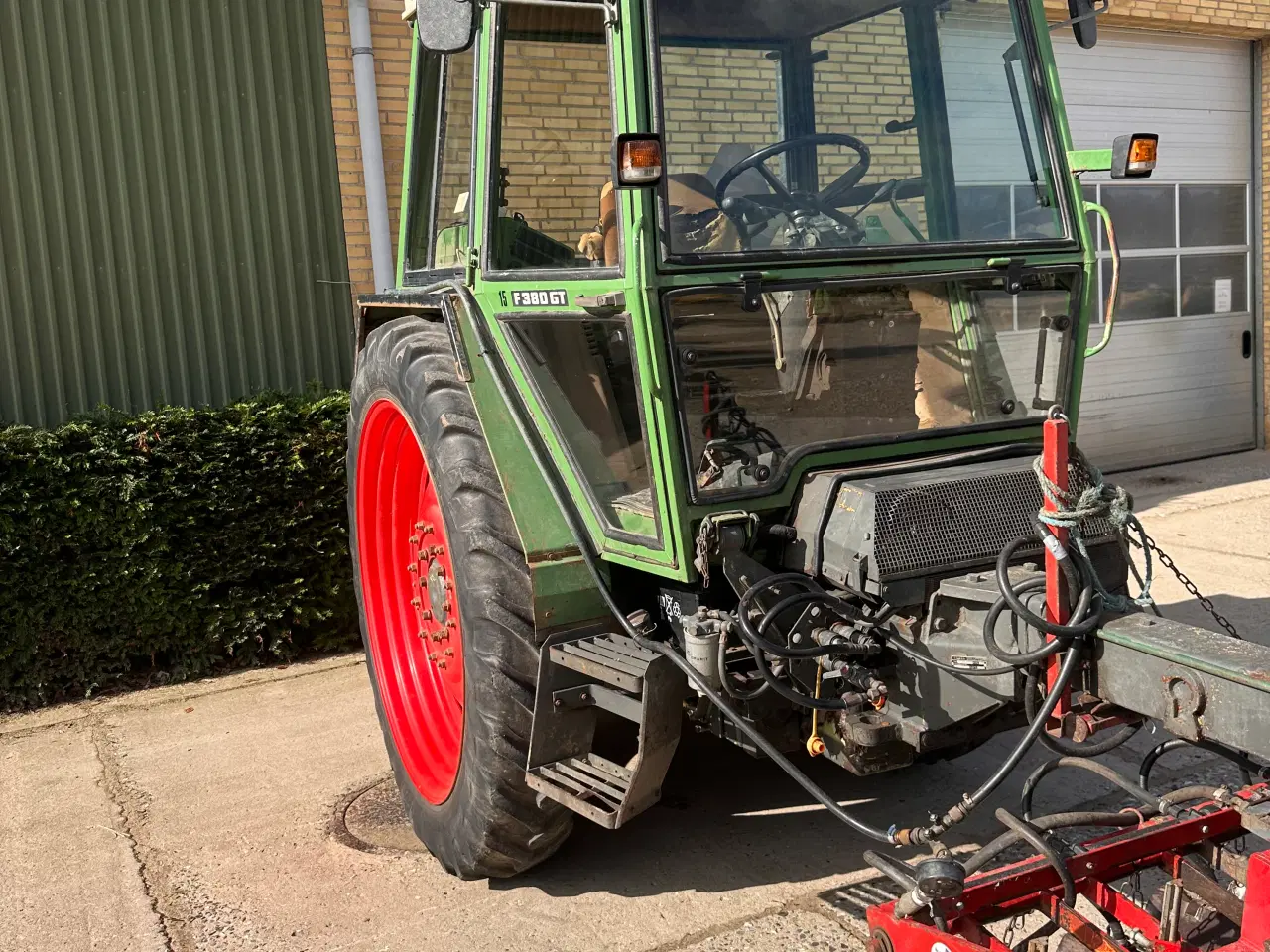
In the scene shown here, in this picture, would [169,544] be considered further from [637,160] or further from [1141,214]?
[1141,214]

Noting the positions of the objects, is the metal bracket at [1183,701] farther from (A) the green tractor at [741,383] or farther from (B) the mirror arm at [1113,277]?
(B) the mirror arm at [1113,277]

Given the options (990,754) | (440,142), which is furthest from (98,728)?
(990,754)

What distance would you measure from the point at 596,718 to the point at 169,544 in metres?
2.77

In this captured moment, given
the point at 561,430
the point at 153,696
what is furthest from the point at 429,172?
the point at 153,696

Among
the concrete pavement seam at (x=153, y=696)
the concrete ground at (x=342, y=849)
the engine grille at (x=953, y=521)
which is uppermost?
the engine grille at (x=953, y=521)

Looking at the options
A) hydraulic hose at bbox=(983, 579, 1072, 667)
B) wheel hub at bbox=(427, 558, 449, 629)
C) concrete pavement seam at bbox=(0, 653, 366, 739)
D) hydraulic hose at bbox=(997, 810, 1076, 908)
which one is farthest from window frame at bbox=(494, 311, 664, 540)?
concrete pavement seam at bbox=(0, 653, 366, 739)

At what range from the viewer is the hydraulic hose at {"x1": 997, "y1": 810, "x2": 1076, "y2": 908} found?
7.29 ft

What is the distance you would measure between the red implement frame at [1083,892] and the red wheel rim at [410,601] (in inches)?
64.5

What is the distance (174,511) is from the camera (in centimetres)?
513

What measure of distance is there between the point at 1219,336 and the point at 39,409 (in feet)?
26.6

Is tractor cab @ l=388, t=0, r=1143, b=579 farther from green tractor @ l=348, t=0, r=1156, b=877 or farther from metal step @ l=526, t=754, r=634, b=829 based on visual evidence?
metal step @ l=526, t=754, r=634, b=829

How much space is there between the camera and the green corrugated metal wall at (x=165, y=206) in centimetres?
559

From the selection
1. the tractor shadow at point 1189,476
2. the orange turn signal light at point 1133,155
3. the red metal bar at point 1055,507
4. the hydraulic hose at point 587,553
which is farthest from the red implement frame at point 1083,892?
the tractor shadow at point 1189,476

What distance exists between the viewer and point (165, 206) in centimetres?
587
